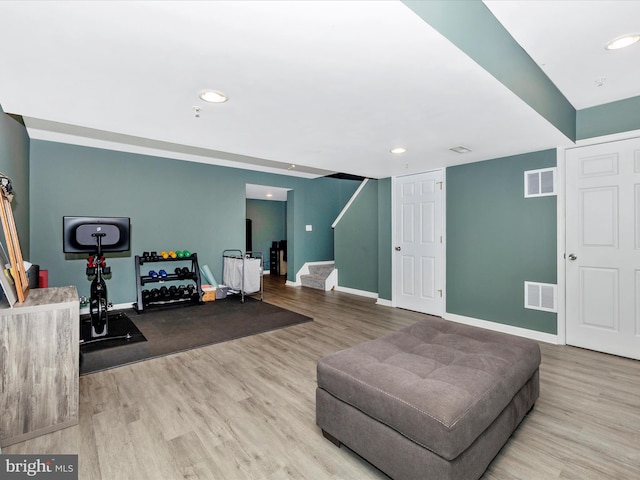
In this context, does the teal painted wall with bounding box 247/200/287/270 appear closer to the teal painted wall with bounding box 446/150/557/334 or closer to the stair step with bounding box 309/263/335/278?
the stair step with bounding box 309/263/335/278

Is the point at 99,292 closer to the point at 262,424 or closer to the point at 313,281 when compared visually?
the point at 262,424

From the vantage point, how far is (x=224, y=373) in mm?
2895

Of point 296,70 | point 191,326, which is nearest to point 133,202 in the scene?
point 191,326

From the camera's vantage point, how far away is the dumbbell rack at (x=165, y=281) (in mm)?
5026

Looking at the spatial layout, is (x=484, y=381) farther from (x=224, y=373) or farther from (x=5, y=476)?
(x=5, y=476)

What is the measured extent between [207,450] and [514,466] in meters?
1.76

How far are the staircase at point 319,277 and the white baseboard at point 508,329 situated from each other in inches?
112

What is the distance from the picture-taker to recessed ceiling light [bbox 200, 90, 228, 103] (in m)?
2.28

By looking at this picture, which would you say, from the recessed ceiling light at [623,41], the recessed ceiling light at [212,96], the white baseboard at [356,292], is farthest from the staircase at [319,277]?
the recessed ceiling light at [623,41]

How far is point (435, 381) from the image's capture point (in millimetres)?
1641

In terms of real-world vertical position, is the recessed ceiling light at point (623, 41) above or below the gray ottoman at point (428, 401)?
above

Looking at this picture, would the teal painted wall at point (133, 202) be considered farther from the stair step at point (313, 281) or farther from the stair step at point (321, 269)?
the stair step at point (321, 269)

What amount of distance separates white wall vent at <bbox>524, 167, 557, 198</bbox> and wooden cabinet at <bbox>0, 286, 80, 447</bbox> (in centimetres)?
467

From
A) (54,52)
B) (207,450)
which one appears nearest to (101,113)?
(54,52)
